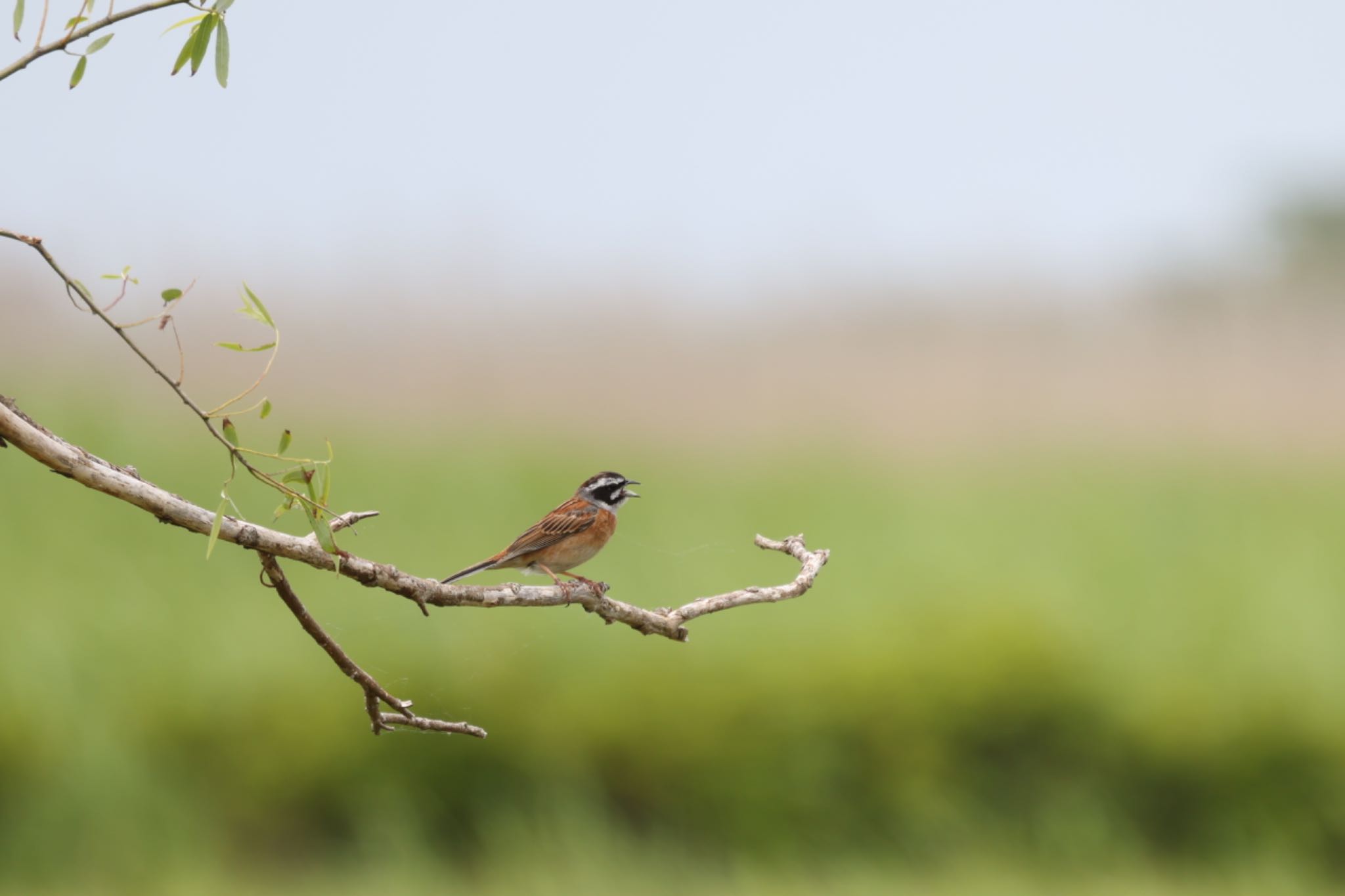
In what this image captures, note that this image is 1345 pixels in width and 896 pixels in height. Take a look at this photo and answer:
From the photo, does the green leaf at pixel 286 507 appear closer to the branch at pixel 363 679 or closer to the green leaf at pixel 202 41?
the branch at pixel 363 679

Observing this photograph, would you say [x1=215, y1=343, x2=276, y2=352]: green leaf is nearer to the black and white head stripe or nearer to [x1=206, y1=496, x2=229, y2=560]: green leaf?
[x1=206, y1=496, x2=229, y2=560]: green leaf

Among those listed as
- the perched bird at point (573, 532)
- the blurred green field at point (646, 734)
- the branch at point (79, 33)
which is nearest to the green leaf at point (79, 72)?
the branch at point (79, 33)

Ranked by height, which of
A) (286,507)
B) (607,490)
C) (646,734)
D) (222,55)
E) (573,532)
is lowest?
(646,734)

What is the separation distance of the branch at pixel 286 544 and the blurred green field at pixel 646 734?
5265 millimetres

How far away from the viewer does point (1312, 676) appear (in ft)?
28.0

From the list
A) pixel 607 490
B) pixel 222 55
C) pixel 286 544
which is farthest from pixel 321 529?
pixel 607 490

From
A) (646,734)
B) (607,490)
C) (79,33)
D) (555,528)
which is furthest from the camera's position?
(646,734)

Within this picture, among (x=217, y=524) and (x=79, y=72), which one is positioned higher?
(x=79, y=72)

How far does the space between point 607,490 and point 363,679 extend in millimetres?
1719

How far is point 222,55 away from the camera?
69.8 inches

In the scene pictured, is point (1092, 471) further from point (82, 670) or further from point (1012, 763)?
point (82, 670)

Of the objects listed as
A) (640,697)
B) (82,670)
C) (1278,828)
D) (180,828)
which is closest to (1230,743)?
(1278,828)

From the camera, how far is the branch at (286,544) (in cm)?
171

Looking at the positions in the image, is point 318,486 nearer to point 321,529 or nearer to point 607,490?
point 321,529
